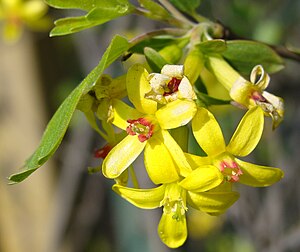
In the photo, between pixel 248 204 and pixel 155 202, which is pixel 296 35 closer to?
pixel 248 204

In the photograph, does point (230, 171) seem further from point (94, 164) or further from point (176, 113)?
point (94, 164)

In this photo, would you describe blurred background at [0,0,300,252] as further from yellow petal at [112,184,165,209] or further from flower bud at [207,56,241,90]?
yellow petal at [112,184,165,209]

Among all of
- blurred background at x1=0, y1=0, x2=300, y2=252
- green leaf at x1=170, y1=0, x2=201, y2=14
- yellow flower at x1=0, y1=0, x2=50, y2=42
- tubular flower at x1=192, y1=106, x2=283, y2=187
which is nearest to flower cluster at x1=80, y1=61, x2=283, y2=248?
tubular flower at x1=192, y1=106, x2=283, y2=187

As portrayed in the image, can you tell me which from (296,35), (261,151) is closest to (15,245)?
(261,151)

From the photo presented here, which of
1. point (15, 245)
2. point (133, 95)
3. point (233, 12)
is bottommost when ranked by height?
point (15, 245)

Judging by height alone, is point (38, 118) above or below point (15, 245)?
above

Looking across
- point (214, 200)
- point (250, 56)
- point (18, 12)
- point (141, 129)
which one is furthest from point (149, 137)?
point (18, 12)

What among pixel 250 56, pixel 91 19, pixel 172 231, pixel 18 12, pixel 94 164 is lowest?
pixel 94 164
